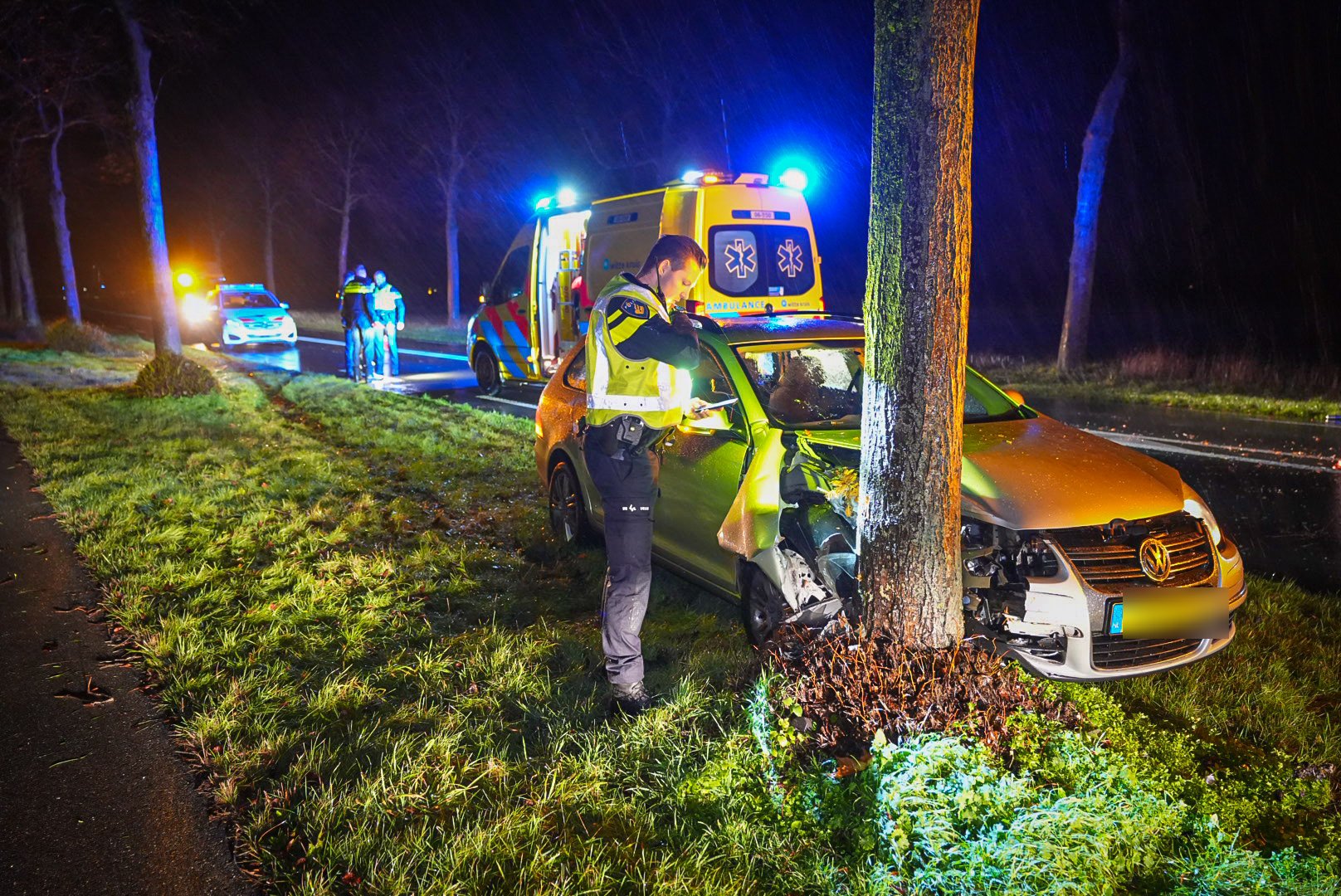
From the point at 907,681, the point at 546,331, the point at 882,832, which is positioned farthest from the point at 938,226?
the point at 546,331

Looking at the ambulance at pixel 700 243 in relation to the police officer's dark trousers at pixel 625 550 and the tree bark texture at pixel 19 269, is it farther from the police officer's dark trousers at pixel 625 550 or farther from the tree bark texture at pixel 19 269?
the tree bark texture at pixel 19 269

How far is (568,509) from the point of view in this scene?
20.0 ft

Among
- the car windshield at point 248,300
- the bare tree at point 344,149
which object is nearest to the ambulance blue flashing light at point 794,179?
the car windshield at point 248,300

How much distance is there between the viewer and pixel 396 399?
12820 mm

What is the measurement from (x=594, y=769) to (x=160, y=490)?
5277mm

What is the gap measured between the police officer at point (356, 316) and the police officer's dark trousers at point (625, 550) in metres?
11.7

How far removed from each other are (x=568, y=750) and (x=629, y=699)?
1.33 ft

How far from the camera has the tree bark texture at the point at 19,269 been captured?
82.4 ft

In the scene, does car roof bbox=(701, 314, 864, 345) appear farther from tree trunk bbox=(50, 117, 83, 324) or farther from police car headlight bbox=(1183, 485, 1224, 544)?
tree trunk bbox=(50, 117, 83, 324)

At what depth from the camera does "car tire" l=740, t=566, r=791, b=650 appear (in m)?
4.12

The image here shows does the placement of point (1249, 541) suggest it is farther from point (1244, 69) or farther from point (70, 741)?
point (1244, 69)

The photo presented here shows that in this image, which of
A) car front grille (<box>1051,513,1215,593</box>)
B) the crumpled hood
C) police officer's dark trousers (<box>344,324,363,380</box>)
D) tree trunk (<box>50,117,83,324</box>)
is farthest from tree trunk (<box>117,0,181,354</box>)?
car front grille (<box>1051,513,1215,593</box>)

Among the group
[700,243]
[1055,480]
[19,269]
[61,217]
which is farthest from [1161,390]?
[19,269]

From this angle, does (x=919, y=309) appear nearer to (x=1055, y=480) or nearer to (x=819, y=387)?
(x=1055, y=480)
